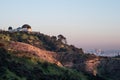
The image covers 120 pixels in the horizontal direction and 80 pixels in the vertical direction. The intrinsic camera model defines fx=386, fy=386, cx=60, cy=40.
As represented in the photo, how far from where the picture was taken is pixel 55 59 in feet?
368

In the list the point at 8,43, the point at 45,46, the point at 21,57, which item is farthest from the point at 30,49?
the point at 45,46

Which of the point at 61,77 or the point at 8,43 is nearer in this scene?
the point at 61,77

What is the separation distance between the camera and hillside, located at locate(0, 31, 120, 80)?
85.0 metres

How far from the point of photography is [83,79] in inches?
3492

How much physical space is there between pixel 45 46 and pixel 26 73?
71305mm

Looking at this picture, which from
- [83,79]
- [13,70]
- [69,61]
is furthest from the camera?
[69,61]

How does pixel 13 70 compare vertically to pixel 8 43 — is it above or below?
below

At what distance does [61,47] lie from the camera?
495 ft

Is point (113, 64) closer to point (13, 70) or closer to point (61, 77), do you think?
point (61, 77)

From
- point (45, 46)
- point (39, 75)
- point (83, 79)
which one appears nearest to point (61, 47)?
point (45, 46)

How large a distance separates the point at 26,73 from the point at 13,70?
2785 millimetres

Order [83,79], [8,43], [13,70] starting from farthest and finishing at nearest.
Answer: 1. [8,43]
2. [83,79]
3. [13,70]

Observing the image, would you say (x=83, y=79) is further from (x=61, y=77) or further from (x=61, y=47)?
(x=61, y=47)

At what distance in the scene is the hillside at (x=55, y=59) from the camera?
85.0 m
